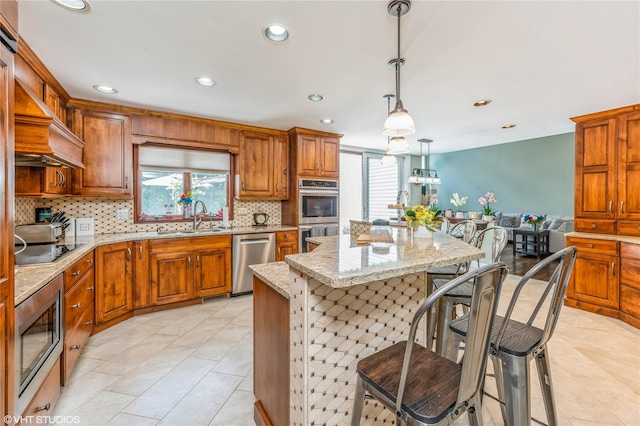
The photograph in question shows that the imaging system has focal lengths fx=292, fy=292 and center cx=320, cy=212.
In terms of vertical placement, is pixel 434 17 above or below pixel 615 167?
above

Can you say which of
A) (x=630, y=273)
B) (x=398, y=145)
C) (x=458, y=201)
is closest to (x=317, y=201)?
(x=398, y=145)

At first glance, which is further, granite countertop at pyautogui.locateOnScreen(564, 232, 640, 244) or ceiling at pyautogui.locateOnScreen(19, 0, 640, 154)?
granite countertop at pyautogui.locateOnScreen(564, 232, 640, 244)

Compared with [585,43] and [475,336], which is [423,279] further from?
[585,43]

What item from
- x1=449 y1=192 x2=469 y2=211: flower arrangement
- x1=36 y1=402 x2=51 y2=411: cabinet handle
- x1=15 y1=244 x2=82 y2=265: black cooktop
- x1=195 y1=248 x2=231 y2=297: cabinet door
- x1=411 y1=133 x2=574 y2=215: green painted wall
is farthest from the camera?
x1=449 y1=192 x2=469 y2=211: flower arrangement

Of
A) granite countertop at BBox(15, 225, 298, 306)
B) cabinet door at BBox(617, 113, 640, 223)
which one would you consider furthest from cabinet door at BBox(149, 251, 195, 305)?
cabinet door at BBox(617, 113, 640, 223)

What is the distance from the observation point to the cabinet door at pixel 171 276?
132 inches

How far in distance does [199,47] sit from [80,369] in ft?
8.53

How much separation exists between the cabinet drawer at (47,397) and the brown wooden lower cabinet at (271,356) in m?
1.07

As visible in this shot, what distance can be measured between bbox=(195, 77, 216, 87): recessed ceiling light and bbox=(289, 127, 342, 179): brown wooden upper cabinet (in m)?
1.74

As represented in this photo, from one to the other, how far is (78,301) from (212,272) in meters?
1.55

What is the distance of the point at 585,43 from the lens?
2047mm

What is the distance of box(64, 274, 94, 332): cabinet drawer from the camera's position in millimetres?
2016

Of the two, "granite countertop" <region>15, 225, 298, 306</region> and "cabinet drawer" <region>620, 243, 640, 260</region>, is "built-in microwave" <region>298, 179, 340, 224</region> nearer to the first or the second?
"granite countertop" <region>15, 225, 298, 306</region>

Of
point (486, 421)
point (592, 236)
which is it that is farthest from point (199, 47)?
point (592, 236)
